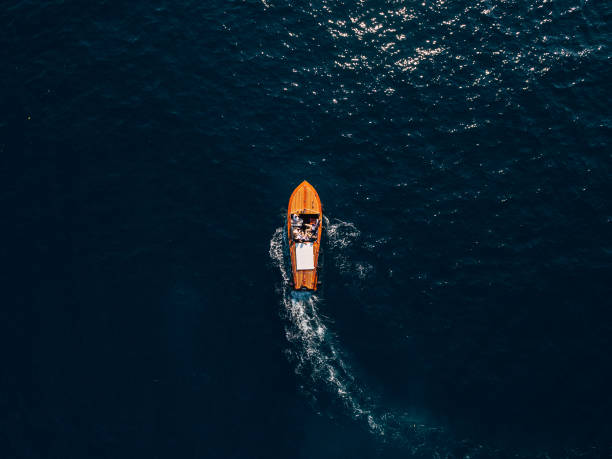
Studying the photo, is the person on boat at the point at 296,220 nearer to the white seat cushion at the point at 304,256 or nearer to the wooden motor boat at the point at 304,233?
the wooden motor boat at the point at 304,233

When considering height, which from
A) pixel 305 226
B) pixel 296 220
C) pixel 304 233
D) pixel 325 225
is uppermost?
pixel 296 220

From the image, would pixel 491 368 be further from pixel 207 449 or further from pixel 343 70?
pixel 343 70

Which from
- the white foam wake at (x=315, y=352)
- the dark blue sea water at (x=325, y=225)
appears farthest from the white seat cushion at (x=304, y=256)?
the dark blue sea water at (x=325, y=225)

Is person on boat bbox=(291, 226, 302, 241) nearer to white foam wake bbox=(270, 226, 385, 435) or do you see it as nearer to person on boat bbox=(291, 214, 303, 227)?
person on boat bbox=(291, 214, 303, 227)

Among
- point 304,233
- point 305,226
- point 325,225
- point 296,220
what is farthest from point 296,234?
point 325,225

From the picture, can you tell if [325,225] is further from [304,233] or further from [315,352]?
[315,352]

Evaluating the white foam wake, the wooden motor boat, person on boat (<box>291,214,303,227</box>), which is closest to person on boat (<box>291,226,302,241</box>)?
the wooden motor boat
